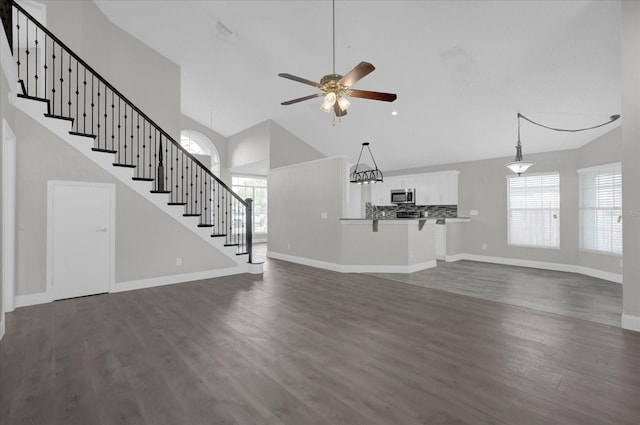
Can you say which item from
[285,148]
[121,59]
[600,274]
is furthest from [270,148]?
[600,274]

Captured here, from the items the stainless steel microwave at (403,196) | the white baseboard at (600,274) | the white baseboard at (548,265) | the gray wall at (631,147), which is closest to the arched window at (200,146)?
the stainless steel microwave at (403,196)

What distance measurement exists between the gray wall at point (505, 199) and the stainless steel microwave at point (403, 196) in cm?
66

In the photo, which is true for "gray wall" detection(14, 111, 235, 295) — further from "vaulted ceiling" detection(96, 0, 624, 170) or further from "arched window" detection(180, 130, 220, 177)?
"arched window" detection(180, 130, 220, 177)

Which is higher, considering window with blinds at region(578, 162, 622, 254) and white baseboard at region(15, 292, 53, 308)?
window with blinds at region(578, 162, 622, 254)

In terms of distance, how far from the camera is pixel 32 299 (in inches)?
155

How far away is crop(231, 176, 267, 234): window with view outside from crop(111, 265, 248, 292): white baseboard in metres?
5.72

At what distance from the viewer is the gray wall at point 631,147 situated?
10.3ft

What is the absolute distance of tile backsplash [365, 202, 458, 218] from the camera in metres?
8.49

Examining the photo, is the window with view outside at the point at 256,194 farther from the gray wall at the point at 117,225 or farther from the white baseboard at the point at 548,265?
the white baseboard at the point at 548,265

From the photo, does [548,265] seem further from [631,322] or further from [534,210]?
[631,322]

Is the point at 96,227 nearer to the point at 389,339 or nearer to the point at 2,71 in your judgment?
the point at 2,71

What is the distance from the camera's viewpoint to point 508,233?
7.43 m

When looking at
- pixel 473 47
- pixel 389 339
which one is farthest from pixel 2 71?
pixel 473 47

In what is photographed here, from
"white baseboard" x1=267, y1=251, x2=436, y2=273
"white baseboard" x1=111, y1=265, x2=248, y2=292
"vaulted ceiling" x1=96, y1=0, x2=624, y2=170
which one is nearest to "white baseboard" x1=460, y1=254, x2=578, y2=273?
"white baseboard" x1=267, y1=251, x2=436, y2=273
